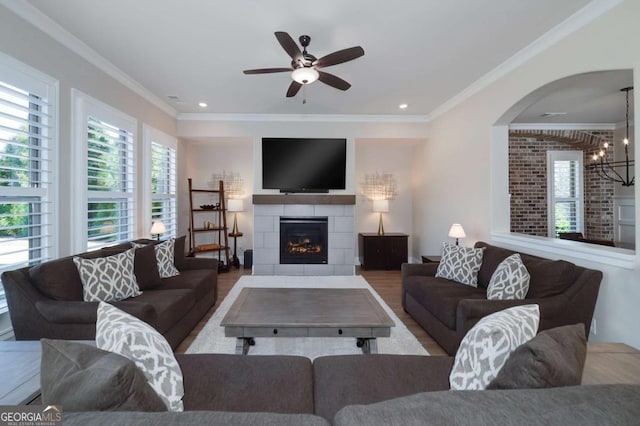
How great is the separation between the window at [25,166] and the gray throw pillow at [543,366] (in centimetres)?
317

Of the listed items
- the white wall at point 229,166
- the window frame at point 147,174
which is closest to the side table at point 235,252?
the white wall at point 229,166

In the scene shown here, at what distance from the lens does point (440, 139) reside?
471cm

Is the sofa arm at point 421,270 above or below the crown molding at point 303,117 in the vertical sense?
below

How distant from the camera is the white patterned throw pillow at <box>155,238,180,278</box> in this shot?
3.11 meters

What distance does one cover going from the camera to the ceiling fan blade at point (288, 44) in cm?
211

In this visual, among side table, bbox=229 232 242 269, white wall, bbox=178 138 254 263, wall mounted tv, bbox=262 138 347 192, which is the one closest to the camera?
wall mounted tv, bbox=262 138 347 192

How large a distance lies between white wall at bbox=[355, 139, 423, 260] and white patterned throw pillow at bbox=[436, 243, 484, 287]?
2.79 metres

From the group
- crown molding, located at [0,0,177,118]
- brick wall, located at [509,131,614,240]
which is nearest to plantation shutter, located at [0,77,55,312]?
crown molding, located at [0,0,177,118]

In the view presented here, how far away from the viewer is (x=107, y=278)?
231cm

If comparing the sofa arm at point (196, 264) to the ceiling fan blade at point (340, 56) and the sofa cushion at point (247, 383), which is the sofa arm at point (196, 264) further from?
the ceiling fan blade at point (340, 56)

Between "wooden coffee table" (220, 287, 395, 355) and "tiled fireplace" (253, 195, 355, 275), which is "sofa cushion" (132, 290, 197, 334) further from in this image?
"tiled fireplace" (253, 195, 355, 275)

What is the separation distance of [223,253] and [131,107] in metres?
3.02

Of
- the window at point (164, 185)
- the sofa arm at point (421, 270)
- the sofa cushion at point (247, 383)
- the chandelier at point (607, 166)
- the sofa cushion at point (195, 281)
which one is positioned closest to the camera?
the sofa cushion at point (247, 383)

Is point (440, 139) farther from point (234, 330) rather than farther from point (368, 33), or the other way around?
point (234, 330)
